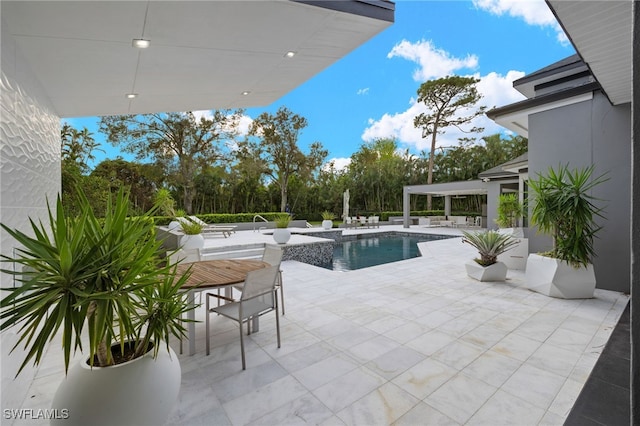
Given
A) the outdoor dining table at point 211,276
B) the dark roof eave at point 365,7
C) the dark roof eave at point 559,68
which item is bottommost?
the outdoor dining table at point 211,276

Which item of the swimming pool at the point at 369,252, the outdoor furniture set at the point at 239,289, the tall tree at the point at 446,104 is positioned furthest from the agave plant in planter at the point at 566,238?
the tall tree at the point at 446,104

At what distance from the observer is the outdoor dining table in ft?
9.06

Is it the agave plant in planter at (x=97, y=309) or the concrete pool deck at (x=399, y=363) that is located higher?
the agave plant in planter at (x=97, y=309)

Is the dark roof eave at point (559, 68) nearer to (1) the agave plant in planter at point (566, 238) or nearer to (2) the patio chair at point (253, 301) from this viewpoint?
(1) the agave plant in planter at point (566, 238)

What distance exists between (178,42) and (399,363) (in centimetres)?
348

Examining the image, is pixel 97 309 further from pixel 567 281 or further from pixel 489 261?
pixel 489 261

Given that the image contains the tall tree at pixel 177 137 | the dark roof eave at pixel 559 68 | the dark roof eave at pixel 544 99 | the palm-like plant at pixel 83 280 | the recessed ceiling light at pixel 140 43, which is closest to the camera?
the palm-like plant at pixel 83 280

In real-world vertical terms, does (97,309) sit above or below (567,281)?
above

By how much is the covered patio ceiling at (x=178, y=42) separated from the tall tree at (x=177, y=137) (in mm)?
15232

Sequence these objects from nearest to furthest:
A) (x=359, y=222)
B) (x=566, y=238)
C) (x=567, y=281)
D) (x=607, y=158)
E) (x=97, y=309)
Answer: (x=97, y=309) → (x=567, y=281) → (x=566, y=238) → (x=607, y=158) → (x=359, y=222)

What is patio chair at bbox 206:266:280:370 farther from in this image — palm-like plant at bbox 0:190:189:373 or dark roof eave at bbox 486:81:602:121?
dark roof eave at bbox 486:81:602:121

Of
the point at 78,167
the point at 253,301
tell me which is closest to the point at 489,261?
the point at 253,301

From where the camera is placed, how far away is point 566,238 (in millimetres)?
4465

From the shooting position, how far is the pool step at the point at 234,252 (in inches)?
287
